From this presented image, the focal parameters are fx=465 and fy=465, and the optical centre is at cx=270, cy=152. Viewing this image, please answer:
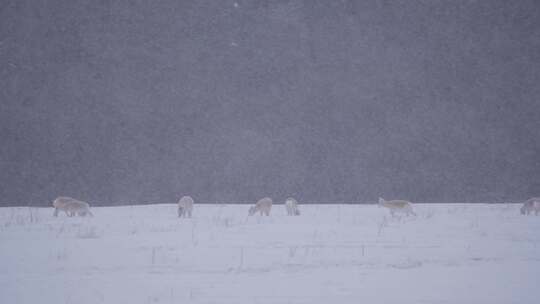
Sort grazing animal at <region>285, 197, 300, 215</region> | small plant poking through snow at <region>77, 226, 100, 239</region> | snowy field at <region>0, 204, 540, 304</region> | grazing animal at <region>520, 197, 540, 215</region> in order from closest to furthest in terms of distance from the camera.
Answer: snowy field at <region>0, 204, 540, 304</region>, small plant poking through snow at <region>77, 226, 100, 239</region>, grazing animal at <region>520, 197, 540, 215</region>, grazing animal at <region>285, 197, 300, 215</region>

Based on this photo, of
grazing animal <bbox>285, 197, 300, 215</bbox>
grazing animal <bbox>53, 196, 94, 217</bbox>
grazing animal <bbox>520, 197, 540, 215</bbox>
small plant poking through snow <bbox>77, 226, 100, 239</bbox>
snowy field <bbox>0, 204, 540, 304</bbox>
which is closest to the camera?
snowy field <bbox>0, 204, 540, 304</bbox>

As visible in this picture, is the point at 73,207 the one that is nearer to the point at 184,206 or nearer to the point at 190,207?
the point at 184,206

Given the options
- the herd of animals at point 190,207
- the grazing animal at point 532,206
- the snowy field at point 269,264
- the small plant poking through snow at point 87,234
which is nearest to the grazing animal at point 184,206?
the herd of animals at point 190,207

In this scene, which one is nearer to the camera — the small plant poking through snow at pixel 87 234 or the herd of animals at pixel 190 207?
the small plant poking through snow at pixel 87 234

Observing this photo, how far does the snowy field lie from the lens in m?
5.06

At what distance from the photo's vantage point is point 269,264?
21.4 ft

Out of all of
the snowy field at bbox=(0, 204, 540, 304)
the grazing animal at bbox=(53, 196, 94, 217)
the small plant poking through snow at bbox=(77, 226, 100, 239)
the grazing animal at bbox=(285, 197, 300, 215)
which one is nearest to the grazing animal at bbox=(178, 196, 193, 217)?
the grazing animal at bbox=(53, 196, 94, 217)

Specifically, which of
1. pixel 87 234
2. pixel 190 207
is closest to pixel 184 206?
pixel 190 207

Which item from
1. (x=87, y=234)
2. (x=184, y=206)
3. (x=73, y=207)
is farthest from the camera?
(x=184, y=206)

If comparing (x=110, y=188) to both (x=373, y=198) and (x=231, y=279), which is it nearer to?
(x=373, y=198)

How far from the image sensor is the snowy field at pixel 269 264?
506cm

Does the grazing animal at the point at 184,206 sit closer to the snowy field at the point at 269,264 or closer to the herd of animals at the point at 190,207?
the herd of animals at the point at 190,207

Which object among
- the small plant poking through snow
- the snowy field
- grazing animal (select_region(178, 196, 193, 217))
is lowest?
the snowy field

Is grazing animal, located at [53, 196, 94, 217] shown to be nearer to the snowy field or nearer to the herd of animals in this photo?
the herd of animals
